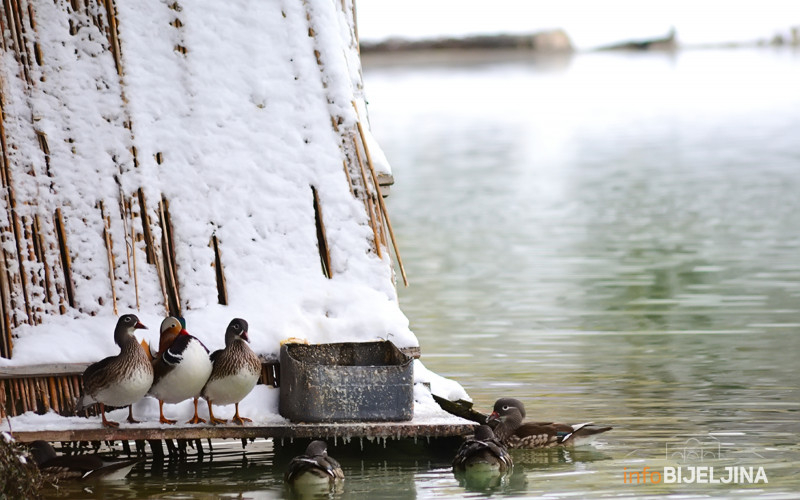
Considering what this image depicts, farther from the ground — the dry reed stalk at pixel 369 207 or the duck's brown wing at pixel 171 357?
the dry reed stalk at pixel 369 207


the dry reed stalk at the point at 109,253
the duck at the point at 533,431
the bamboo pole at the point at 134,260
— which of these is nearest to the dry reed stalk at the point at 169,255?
the bamboo pole at the point at 134,260

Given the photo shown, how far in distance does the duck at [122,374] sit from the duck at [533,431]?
271cm

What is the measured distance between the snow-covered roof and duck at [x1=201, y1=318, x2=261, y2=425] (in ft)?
1.91

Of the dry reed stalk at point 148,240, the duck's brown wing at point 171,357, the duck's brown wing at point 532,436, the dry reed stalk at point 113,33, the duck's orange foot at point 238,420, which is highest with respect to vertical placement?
the dry reed stalk at point 113,33

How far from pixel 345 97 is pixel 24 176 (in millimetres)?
2500

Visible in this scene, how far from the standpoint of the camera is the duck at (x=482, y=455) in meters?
10.8

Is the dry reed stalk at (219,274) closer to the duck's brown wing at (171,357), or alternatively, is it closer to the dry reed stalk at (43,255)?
the duck's brown wing at (171,357)

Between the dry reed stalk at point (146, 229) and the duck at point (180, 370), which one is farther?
the dry reed stalk at point (146, 229)

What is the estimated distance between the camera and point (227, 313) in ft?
38.0

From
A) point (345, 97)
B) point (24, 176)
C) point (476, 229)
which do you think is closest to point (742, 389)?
point (345, 97)

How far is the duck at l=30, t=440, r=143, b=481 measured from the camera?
10805 mm

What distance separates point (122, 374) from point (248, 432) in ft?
3.13

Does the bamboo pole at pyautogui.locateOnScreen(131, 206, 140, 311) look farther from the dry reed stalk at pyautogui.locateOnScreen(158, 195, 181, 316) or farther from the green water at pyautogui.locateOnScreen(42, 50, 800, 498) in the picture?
the green water at pyautogui.locateOnScreen(42, 50, 800, 498)

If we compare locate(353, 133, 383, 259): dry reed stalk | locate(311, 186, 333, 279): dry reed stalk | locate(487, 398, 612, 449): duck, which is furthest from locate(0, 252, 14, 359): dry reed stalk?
locate(487, 398, 612, 449): duck
